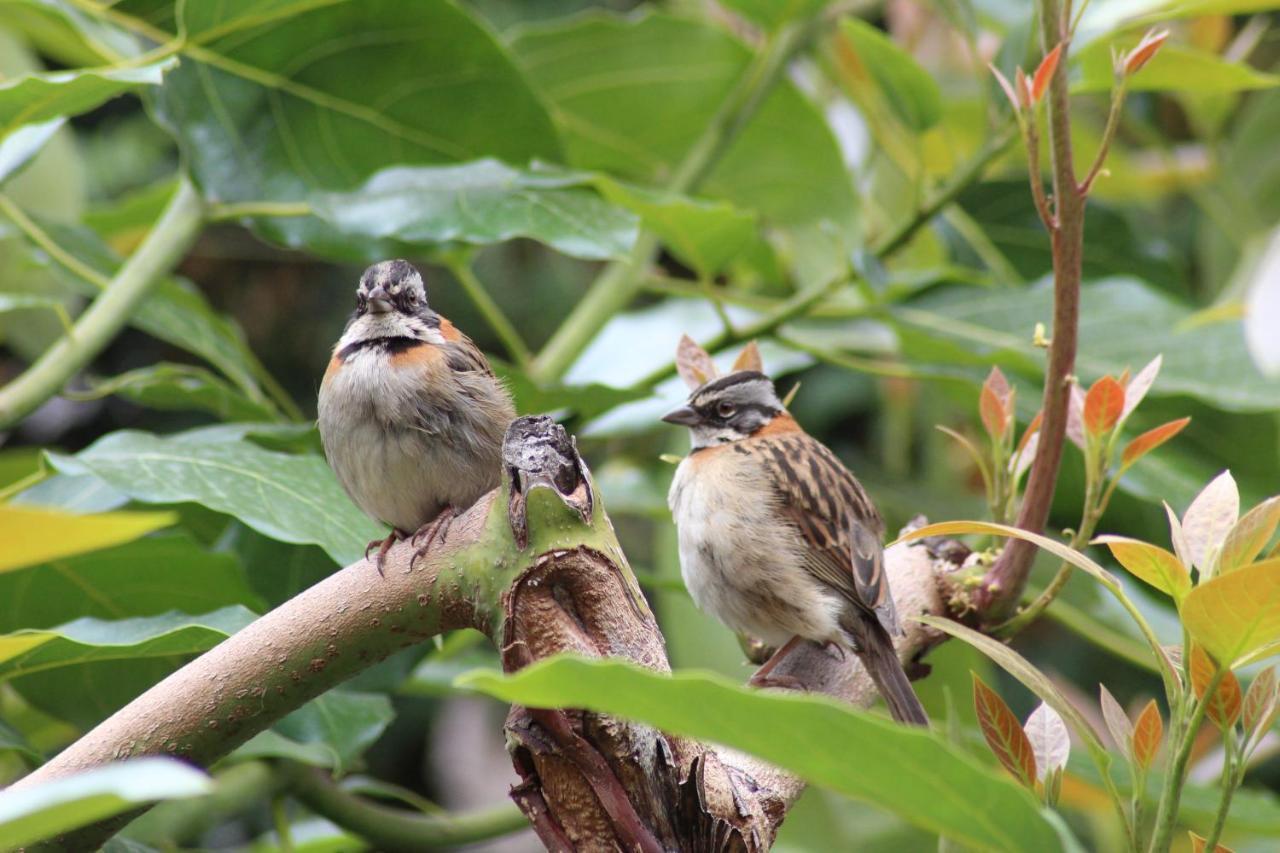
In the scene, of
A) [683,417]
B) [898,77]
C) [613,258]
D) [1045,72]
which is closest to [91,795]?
[1045,72]

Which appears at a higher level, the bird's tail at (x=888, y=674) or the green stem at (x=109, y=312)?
the green stem at (x=109, y=312)

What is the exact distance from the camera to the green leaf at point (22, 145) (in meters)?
2.31

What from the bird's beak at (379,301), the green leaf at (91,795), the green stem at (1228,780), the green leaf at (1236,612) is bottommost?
the green stem at (1228,780)

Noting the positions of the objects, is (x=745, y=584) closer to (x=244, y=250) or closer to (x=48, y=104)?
(x=48, y=104)

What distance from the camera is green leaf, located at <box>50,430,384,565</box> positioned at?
6.82ft

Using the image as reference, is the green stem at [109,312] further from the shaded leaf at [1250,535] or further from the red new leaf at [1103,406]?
the shaded leaf at [1250,535]

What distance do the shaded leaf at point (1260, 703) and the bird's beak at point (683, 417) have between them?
4.90ft

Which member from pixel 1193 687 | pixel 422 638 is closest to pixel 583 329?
pixel 422 638

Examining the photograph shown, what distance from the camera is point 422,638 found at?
1.58 m

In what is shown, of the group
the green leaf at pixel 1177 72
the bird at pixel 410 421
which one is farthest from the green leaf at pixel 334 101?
the green leaf at pixel 1177 72

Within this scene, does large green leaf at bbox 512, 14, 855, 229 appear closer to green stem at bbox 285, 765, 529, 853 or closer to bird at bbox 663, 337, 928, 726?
bird at bbox 663, 337, 928, 726

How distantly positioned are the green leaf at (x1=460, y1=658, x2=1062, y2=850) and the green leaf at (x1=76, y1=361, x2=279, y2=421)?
73.1 inches

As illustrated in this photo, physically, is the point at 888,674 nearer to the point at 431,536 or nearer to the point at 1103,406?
the point at 1103,406

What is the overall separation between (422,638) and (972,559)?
3.30 ft
